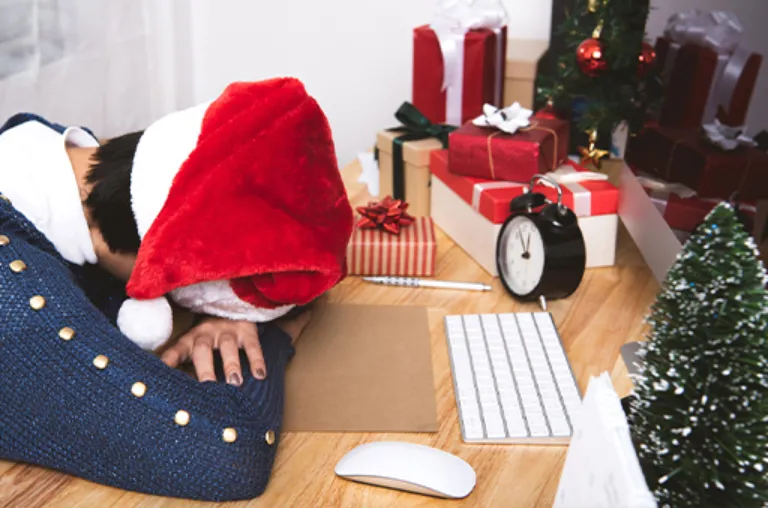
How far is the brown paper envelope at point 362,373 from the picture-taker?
28.4 inches

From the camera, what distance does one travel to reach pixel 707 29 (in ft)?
2.78

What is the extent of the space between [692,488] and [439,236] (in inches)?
28.6

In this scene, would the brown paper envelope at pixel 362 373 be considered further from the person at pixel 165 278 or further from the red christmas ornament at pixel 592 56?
the red christmas ornament at pixel 592 56

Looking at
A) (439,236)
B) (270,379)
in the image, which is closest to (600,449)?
(270,379)

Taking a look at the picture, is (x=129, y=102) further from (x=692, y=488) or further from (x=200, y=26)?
(x=692, y=488)

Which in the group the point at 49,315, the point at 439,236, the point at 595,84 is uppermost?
the point at 595,84

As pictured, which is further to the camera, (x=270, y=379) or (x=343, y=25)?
(x=343, y=25)

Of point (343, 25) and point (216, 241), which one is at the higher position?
point (343, 25)

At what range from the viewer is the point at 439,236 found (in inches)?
45.4

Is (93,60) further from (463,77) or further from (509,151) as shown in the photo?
(509,151)

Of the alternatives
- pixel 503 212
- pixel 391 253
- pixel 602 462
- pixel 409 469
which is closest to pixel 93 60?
pixel 391 253

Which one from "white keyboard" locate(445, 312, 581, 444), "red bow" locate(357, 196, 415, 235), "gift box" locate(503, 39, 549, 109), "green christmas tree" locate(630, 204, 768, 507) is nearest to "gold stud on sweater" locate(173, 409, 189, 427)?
"white keyboard" locate(445, 312, 581, 444)

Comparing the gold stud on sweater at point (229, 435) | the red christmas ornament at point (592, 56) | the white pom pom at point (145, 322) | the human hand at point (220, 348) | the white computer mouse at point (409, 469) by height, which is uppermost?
the red christmas ornament at point (592, 56)

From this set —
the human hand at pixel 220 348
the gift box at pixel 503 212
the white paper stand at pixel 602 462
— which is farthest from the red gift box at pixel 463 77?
the white paper stand at pixel 602 462
